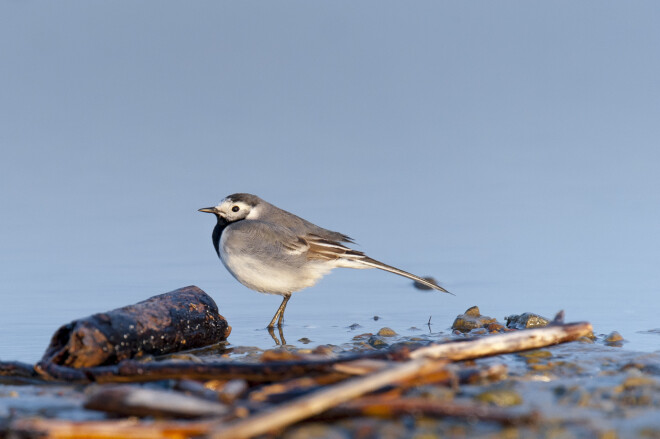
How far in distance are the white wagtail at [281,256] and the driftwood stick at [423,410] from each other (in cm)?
461

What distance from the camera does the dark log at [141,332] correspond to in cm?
522

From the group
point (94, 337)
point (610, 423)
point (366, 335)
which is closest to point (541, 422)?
point (610, 423)

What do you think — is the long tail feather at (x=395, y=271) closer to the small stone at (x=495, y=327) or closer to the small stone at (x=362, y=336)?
the small stone at (x=495, y=327)

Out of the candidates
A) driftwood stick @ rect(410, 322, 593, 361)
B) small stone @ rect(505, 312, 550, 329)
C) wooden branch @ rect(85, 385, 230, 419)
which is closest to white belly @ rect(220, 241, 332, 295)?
small stone @ rect(505, 312, 550, 329)

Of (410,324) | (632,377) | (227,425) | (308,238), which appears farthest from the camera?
(308,238)

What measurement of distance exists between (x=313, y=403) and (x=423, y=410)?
1.59 feet

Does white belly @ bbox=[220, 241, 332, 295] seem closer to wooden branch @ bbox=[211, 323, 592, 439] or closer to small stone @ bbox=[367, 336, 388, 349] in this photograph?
small stone @ bbox=[367, 336, 388, 349]

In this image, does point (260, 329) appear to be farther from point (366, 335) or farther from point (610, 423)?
point (610, 423)

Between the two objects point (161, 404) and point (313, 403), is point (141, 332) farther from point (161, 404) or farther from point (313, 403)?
point (313, 403)

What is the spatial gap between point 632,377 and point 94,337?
3271 millimetres

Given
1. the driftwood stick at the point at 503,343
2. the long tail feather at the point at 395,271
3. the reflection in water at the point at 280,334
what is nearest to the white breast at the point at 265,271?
the long tail feather at the point at 395,271

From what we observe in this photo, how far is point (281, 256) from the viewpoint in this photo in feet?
27.2

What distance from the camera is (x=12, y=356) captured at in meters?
6.27

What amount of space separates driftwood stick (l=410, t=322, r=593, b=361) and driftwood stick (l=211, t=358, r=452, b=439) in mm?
712
